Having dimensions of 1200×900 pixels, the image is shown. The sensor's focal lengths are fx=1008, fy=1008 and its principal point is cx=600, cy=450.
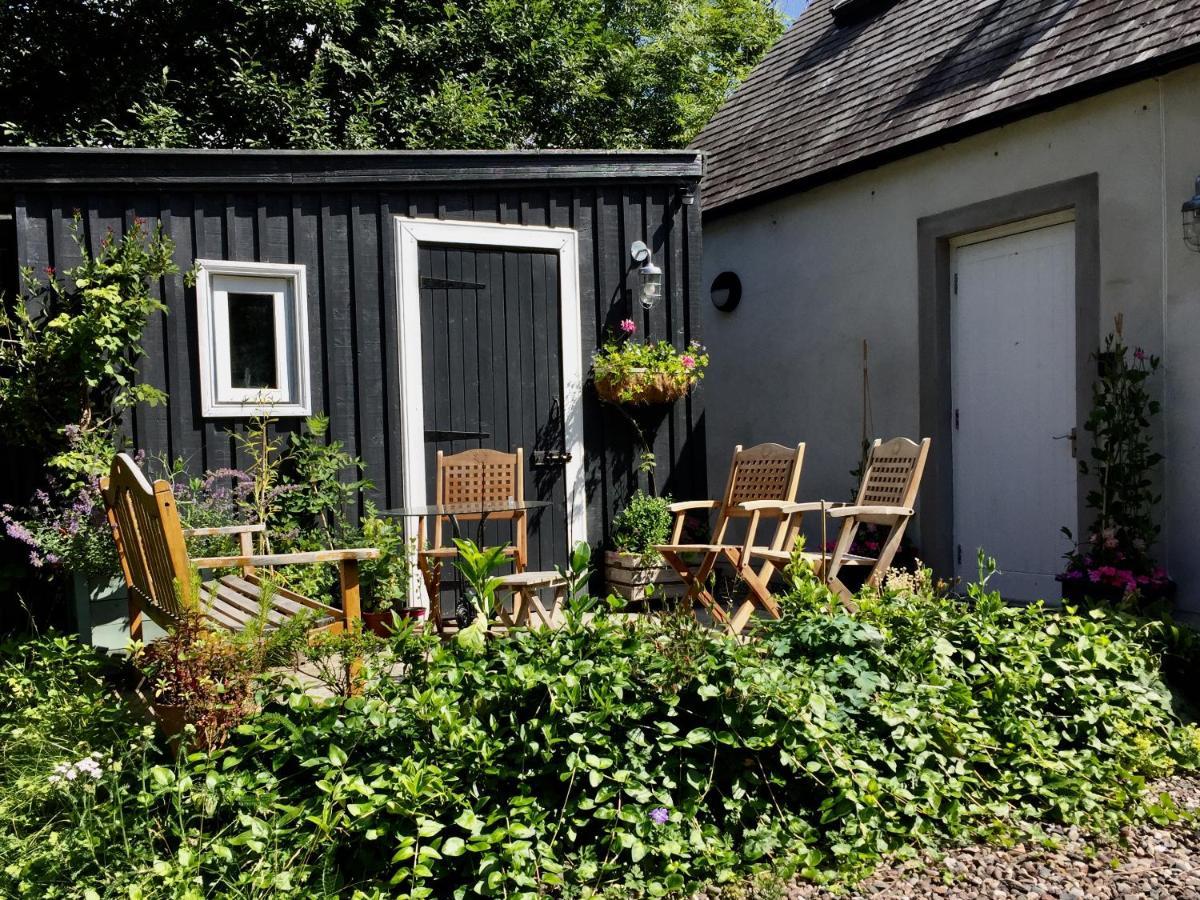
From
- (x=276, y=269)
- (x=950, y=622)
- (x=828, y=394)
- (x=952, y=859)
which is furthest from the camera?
(x=828, y=394)

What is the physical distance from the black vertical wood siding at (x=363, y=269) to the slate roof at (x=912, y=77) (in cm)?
169

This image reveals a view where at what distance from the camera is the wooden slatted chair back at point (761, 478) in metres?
5.68

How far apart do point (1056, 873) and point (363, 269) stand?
479 centimetres

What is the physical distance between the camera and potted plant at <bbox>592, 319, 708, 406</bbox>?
21.1 ft

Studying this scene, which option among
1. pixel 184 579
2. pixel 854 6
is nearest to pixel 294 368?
pixel 184 579

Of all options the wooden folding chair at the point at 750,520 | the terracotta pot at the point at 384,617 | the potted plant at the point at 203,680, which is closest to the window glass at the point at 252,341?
the terracotta pot at the point at 384,617

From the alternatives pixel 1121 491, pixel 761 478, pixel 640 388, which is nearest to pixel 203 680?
pixel 761 478

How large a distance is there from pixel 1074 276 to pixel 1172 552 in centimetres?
171

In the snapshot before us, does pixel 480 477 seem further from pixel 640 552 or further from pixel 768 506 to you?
pixel 768 506

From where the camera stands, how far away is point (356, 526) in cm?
602

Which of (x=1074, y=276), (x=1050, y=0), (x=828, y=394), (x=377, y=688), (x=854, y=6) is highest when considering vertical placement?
(x=854, y=6)

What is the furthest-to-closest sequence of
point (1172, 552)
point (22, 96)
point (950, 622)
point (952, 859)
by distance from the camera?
point (22, 96) → point (1172, 552) → point (950, 622) → point (952, 859)

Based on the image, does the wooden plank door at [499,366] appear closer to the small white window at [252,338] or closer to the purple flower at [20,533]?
the small white window at [252,338]

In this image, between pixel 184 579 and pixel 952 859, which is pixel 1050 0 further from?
pixel 184 579
